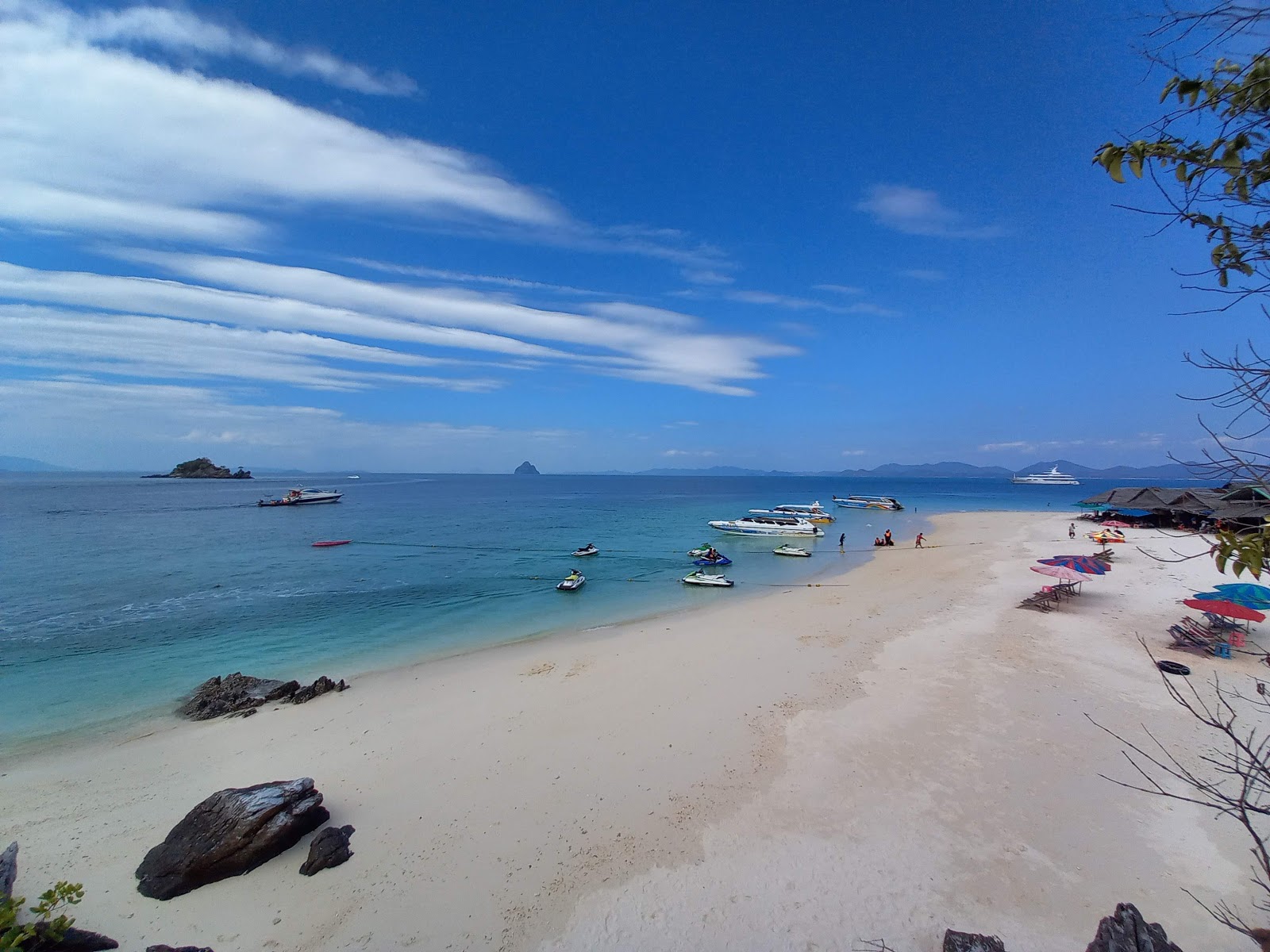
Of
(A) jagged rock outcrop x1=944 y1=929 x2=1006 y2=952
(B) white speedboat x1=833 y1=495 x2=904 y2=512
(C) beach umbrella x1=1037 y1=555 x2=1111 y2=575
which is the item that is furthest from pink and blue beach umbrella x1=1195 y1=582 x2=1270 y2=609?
(B) white speedboat x1=833 y1=495 x2=904 y2=512

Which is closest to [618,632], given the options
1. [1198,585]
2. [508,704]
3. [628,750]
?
[508,704]

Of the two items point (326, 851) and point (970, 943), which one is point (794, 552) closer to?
point (970, 943)

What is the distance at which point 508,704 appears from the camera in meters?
13.4

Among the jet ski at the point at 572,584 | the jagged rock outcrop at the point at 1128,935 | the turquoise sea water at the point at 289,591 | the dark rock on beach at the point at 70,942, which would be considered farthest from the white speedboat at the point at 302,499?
the jagged rock outcrop at the point at 1128,935

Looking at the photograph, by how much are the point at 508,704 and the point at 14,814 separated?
29.3ft

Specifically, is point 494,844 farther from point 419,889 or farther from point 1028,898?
point 1028,898

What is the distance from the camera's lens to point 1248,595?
1528cm

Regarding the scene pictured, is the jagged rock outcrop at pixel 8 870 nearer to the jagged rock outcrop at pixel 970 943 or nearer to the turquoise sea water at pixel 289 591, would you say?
the turquoise sea water at pixel 289 591

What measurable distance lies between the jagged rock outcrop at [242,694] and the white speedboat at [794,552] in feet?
98.0

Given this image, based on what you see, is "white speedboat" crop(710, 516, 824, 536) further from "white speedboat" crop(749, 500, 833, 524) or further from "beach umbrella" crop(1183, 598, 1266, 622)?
"beach umbrella" crop(1183, 598, 1266, 622)

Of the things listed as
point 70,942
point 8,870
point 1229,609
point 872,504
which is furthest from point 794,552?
point 872,504

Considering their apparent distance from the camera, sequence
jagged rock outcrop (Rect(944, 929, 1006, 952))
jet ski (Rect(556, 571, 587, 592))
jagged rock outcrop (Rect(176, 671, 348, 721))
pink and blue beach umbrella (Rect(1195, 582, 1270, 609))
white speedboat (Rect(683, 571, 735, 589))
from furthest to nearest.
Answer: white speedboat (Rect(683, 571, 735, 589)) < jet ski (Rect(556, 571, 587, 592)) < pink and blue beach umbrella (Rect(1195, 582, 1270, 609)) < jagged rock outcrop (Rect(176, 671, 348, 721)) < jagged rock outcrop (Rect(944, 929, 1006, 952))

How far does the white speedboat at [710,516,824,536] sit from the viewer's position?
49.2m

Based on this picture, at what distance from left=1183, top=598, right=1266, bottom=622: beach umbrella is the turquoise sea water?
16.5 meters
